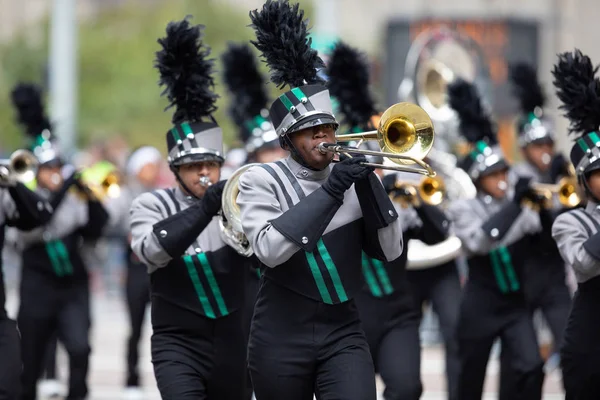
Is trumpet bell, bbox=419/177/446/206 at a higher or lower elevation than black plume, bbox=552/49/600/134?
lower

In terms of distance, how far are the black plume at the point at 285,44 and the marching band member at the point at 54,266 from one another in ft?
12.8

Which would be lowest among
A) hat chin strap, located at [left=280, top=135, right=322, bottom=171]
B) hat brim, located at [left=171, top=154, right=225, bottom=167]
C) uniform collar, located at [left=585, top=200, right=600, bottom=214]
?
uniform collar, located at [left=585, top=200, right=600, bottom=214]

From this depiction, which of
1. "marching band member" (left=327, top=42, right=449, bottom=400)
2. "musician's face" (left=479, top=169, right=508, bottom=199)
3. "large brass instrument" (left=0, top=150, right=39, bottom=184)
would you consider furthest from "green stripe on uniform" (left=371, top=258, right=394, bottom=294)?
"large brass instrument" (left=0, top=150, right=39, bottom=184)

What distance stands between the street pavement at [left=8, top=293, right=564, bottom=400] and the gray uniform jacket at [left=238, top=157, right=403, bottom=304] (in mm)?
4891

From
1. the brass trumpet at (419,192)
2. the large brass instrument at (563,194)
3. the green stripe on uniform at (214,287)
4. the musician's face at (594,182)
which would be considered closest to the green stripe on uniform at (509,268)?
the large brass instrument at (563,194)

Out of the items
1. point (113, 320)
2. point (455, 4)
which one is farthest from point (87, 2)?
point (113, 320)

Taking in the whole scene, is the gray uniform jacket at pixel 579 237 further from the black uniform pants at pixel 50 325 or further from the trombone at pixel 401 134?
the black uniform pants at pixel 50 325

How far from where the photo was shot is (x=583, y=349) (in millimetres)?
7441

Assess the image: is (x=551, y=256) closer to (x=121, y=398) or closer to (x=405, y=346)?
(x=405, y=346)

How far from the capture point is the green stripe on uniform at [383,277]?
844 cm

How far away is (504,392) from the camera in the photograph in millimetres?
9102

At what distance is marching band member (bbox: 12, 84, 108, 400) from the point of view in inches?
399

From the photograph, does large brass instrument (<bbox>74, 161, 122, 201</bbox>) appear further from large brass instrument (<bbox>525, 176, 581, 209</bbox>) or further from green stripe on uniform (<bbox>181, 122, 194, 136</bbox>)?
large brass instrument (<bbox>525, 176, 581, 209</bbox>)

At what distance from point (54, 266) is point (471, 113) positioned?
3.34 m
